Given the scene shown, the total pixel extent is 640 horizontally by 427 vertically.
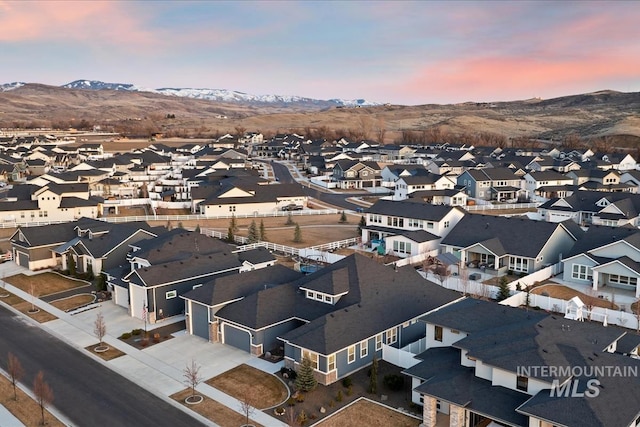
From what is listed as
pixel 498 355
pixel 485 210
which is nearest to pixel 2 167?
pixel 485 210

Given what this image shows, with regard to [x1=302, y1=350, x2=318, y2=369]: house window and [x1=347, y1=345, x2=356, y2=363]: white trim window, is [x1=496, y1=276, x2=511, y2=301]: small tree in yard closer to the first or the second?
[x1=347, y1=345, x2=356, y2=363]: white trim window

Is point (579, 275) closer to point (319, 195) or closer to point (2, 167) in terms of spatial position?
point (319, 195)

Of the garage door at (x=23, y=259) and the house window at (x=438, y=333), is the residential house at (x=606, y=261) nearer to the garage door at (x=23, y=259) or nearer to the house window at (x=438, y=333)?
the house window at (x=438, y=333)

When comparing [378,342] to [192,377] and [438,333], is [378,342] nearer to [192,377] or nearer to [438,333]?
[438,333]

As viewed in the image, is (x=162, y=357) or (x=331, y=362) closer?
(x=331, y=362)

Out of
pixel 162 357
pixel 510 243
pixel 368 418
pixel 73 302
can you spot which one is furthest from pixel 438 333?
pixel 73 302

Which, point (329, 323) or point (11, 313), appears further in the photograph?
point (11, 313)

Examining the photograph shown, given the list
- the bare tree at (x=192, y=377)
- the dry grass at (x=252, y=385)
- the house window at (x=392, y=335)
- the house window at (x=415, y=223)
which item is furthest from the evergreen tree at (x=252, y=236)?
the house window at (x=392, y=335)
